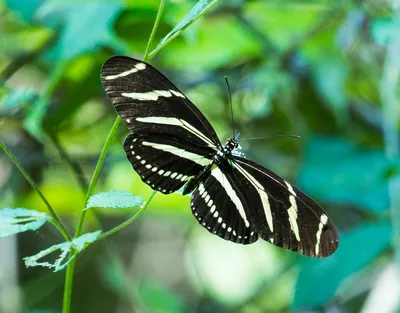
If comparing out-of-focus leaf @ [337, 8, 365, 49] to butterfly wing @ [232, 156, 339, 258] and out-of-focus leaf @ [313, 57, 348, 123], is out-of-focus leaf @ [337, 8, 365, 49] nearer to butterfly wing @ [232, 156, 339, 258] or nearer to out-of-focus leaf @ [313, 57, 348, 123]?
out-of-focus leaf @ [313, 57, 348, 123]

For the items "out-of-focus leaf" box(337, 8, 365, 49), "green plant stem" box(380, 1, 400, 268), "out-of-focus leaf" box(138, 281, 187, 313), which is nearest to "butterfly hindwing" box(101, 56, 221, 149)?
"green plant stem" box(380, 1, 400, 268)

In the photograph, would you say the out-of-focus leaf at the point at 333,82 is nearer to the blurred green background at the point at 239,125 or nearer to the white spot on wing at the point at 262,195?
the blurred green background at the point at 239,125

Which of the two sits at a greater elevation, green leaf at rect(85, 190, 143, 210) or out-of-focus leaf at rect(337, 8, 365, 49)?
out-of-focus leaf at rect(337, 8, 365, 49)

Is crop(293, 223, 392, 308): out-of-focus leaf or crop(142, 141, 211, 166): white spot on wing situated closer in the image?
crop(142, 141, 211, 166): white spot on wing

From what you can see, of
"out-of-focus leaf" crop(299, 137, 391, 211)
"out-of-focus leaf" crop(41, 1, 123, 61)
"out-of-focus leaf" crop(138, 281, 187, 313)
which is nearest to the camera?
"out-of-focus leaf" crop(41, 1, 123, 61)

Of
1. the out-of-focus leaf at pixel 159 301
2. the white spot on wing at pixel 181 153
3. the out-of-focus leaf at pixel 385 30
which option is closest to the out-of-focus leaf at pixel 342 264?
the out-of-focus leaf at pixel 385 30

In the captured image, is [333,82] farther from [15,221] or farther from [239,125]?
[15,221]

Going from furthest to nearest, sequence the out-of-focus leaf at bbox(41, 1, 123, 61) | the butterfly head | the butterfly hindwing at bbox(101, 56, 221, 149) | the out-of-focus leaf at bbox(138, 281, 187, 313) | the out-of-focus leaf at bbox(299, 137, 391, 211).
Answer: the out-of-focus leaf at bbox(138, 281, 187, 313)
the out-of-focus leaf at bbox(299, 137, 391, 211)
the out-of-focus leaf at bbox(41, 1, 123, 61)
the butterfly head
the butterfly hindwing at bbox(101, 56, 221, 149)
